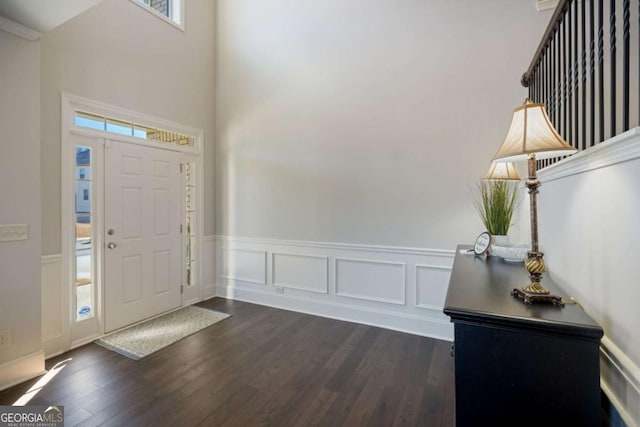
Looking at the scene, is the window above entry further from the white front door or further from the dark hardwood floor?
the dark hardwood floor

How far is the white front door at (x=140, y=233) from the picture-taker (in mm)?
3217

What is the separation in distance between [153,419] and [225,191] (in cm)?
295

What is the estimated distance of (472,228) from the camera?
3018 millimetres

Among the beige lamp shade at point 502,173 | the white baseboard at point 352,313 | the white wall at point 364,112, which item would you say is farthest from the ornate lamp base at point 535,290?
the white baseboard at point 352,313

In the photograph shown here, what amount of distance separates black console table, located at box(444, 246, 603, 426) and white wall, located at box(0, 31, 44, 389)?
3.01 m

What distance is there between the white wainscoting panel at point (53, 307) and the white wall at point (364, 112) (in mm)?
1946

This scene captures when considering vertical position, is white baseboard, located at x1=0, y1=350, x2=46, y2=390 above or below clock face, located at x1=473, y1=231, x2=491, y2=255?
below

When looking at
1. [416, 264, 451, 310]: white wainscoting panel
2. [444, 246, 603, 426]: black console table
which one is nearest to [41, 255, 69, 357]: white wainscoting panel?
Answer: [444, 246, 603, 426]: black console table

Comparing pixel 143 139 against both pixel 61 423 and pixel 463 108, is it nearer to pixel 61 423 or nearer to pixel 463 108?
pixel 61 423

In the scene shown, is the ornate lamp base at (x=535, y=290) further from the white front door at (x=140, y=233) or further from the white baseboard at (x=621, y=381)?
the white front door at (x=140, y=233)

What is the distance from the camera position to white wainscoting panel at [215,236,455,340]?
3.18 meters

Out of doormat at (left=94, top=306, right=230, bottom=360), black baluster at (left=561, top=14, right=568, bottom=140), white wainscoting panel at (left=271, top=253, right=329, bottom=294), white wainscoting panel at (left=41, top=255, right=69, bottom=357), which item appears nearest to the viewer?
black baluster at (left=561, top=14, right=568, bottom=140)

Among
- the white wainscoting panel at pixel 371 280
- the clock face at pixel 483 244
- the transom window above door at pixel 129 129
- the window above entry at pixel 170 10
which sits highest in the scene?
the window above entry at pixel 170 10

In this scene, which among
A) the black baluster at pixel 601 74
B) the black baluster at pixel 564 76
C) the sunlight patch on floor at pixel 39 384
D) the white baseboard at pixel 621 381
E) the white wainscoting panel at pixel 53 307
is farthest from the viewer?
the white wainscoting panel at pixel 53 307
